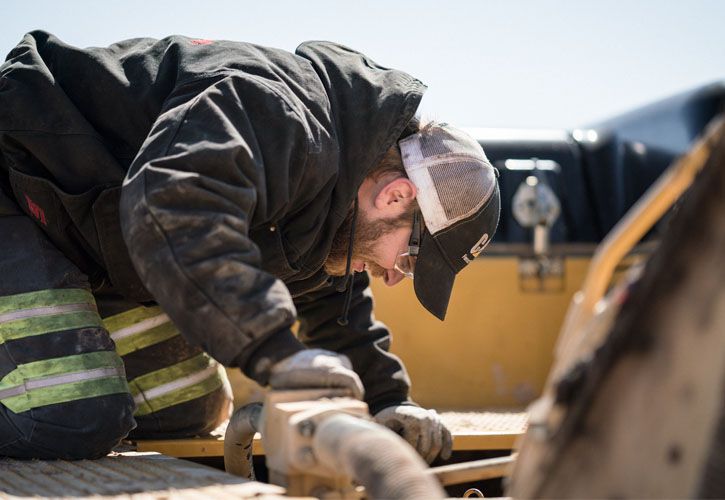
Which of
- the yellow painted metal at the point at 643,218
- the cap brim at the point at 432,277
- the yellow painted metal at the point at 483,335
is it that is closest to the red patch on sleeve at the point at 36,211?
the cap brim at the point at 432,277

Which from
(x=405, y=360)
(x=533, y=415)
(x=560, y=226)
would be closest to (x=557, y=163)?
(x=560, y=226)

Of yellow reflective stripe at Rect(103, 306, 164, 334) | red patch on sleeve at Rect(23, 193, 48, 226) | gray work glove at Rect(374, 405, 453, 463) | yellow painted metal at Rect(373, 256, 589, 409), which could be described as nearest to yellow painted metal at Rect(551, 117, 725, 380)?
gray work glove at Rect(374, 405, 453, 463)

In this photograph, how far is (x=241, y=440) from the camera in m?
2.42

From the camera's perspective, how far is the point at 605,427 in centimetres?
119

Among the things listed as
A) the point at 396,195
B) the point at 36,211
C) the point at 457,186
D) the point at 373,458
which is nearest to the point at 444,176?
the point at 457,186

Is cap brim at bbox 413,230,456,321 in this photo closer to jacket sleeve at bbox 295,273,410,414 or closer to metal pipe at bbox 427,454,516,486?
jacket sleeve at bbox 295,273,410,414

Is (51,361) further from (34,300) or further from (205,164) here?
(205,164)

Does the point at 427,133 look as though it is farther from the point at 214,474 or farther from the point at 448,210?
the point at 214,474

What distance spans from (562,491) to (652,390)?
0.58ft

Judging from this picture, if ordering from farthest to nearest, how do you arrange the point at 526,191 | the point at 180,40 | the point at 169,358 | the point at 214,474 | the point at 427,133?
the point at 526,191
the point at 169,358
the point at 427,133
the point at 180,40
the point at 214,474

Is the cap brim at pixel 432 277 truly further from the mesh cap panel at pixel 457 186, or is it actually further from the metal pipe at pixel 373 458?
the metal pipe at pixel 373 458

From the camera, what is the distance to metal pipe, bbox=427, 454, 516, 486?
181 centimetres

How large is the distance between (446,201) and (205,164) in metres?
0.91

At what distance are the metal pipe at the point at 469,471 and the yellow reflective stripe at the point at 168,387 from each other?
1.25 meters
